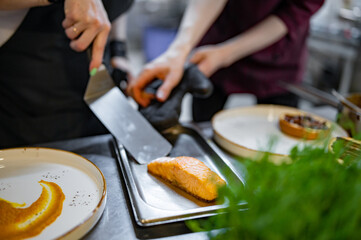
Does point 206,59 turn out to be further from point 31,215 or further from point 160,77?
point 31,215

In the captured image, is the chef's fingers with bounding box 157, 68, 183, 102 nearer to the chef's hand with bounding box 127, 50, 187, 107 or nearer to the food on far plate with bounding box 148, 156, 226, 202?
the chef's hand with bounding box 127, 50, 187, 107

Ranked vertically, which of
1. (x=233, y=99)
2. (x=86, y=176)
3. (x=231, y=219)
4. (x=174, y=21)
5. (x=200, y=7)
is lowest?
(x=233, y=99)

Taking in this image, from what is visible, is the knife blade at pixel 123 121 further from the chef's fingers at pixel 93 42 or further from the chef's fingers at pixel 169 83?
the chef's fingers at pixel 169 83

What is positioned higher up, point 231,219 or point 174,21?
point 231,219

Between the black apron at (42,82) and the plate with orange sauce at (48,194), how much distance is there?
1.15 feet

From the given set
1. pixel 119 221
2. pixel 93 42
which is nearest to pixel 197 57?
pixel 93 42

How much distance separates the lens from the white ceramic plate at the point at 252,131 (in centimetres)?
94

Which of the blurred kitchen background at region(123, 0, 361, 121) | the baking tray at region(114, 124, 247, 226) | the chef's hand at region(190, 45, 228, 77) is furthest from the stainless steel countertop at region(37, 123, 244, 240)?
the blurred kitchen background at region(123, 0, 361, 121)

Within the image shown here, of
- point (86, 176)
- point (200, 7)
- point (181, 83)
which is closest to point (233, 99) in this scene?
point (200, 7)

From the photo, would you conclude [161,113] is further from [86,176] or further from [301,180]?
[301,180]

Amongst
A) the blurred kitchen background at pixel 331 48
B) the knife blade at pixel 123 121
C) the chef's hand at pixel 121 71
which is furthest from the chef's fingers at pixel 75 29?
the blurred kitchen background at pixel 331 48

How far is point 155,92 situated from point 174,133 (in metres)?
0.18

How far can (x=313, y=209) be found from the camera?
0.42 m

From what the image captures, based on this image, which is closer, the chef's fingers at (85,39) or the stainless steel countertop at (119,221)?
the stainless steel countertop at (119,221)
